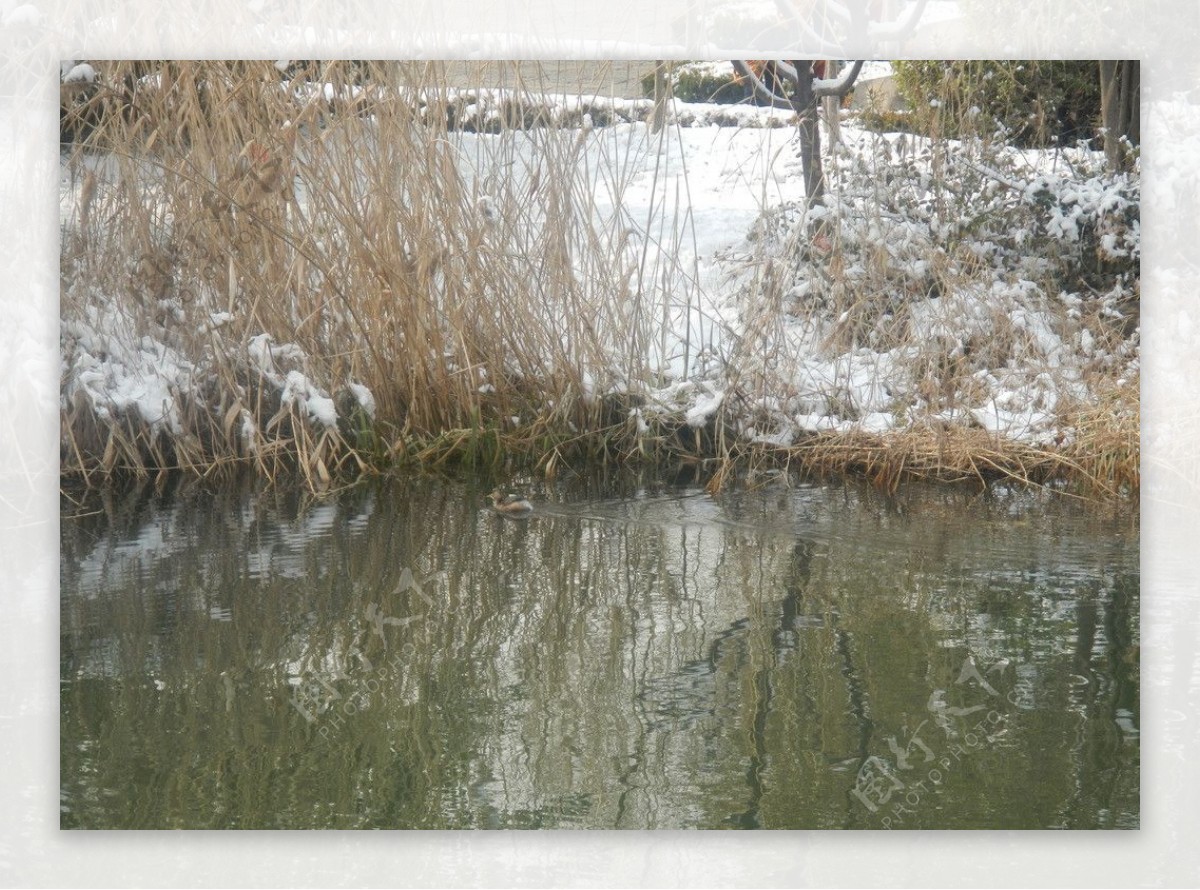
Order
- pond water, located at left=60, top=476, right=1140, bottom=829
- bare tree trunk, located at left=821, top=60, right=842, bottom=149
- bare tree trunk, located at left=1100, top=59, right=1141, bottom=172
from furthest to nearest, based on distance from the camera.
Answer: bare tree trunk, located at left=821, top=60, right=842, bottom=149
bare tree trunk, located at left=1100, top=59, right=1141, bottom=172
pond water, located at left=60, top=476, right=1140, bottom=829

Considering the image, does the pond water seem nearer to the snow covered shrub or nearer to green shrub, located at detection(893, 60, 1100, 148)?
the snow covered shrub

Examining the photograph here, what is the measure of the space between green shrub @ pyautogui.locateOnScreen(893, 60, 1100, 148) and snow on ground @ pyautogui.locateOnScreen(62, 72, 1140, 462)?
0.16 feet

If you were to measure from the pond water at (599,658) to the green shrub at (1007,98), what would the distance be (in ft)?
2.33

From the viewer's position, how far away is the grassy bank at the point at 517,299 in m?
2.55

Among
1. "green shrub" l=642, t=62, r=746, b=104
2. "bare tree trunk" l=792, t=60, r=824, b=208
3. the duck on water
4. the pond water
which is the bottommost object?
the pond water

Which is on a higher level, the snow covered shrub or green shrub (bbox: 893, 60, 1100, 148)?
→ green shrub (bbox: 893, 60, 1100, 148)

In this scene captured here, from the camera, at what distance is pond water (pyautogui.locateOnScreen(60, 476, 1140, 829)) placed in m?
2.07

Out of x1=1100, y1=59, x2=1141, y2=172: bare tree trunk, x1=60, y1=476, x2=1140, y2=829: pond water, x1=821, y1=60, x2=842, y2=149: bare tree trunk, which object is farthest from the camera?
x1=821, y1=60, x2=842, y2=149: bare tree trunk

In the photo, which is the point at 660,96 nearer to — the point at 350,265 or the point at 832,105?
the point at 832,105

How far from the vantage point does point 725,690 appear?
218 centimetres

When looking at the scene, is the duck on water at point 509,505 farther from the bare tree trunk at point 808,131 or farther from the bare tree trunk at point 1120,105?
the bare tree trunk at point 1120,105

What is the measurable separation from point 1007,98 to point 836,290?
1.59 ft

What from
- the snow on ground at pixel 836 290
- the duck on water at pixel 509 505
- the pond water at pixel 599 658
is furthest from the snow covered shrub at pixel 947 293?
the duck on water at pixel 509 505

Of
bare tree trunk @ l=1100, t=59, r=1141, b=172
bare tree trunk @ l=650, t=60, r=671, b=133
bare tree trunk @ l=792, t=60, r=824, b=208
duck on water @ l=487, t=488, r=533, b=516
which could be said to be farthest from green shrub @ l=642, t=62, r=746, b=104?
duck on water @ l=487, t=488, r=533, b=516
